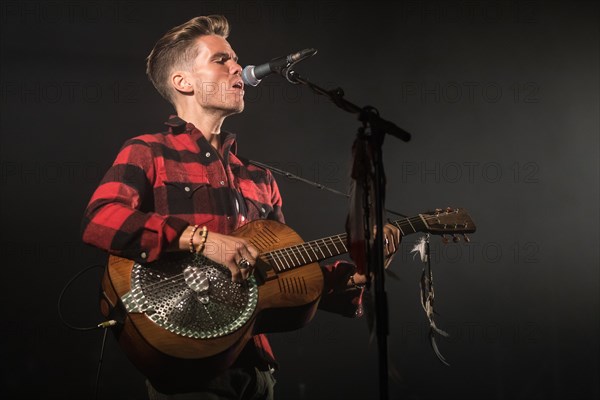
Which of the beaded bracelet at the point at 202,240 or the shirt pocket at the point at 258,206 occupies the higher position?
the shirt pocket at the point at 258,206

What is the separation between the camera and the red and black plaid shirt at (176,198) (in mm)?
2443

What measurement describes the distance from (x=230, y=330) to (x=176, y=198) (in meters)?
0.55

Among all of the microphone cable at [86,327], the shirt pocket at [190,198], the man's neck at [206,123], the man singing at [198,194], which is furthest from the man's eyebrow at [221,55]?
the microphone cable at [86,327]

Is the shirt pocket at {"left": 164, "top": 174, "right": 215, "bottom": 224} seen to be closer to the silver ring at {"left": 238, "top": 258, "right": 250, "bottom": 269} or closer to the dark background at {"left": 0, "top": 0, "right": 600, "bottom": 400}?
the silver ring at {"left": 238, "top": 258, "right": 250, "bottom": 269}

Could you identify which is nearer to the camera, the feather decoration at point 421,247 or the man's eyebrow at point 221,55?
the man's eyebrow at point 221,55

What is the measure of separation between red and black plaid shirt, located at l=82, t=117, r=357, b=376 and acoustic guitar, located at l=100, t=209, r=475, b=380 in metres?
0.08

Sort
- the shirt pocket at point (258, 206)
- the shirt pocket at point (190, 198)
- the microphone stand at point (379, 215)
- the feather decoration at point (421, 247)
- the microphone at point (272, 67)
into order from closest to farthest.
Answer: the microphone stand at point (379, 215) < the microphone at point (272, 67) < the shirt pocket at point (190, 198) < the shirt pocket at point (258, 206) < the feather decoration at point (421, 247)

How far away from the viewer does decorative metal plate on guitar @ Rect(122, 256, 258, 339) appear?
2.40 metres

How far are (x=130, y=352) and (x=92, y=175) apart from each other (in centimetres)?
77

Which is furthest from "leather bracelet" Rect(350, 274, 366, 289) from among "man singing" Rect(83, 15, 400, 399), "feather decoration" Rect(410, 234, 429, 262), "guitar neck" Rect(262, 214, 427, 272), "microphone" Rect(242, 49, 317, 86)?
"microphone" Rect(242, 49, 317, 86)

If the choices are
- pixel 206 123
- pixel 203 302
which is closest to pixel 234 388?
pixel 203 302

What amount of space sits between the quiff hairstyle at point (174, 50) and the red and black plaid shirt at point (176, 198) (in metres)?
0.21

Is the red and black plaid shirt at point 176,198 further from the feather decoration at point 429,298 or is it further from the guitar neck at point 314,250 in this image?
the feather decoration at point 429,298

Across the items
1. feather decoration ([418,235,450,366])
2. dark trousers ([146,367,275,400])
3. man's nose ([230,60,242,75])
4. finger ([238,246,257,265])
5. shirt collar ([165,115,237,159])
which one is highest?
man's nose ([230,60,242,75])
